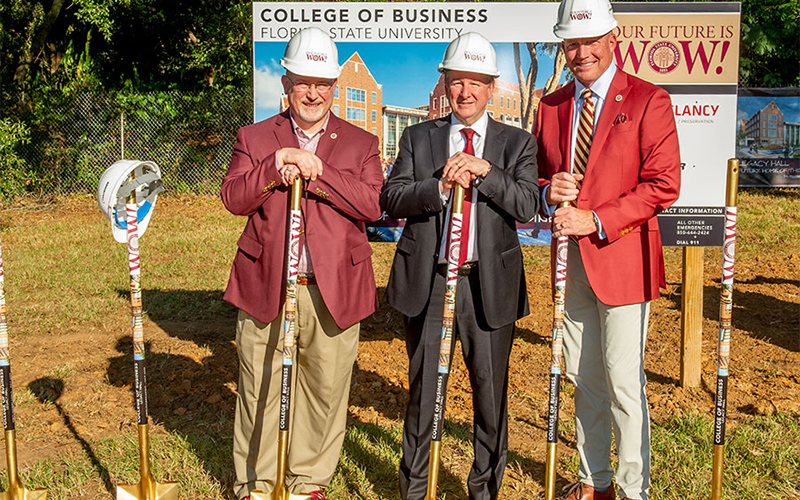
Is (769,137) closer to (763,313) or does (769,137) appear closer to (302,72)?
(763,313)

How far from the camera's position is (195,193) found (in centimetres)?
1627

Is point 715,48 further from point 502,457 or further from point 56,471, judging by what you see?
point 56,471

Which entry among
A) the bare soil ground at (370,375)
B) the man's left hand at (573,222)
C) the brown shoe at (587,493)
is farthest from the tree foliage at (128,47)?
the brown shoe at (587,493)

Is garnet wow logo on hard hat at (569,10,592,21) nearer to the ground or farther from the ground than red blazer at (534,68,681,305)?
farther from the ground

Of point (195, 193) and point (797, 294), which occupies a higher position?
point (195, 193)

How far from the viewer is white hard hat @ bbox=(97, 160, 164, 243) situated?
3.79 metres

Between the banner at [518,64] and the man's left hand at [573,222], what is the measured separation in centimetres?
129

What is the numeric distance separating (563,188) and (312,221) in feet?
3.98

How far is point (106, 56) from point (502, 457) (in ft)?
55.1

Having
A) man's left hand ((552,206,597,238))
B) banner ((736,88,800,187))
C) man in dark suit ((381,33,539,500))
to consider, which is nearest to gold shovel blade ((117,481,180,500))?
man in dark suit ((381,33,539,500))

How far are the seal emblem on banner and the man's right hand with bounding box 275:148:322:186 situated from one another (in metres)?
3.15

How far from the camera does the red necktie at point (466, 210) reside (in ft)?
12.8

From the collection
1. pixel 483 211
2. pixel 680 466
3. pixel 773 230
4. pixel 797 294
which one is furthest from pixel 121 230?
pixel 773 230

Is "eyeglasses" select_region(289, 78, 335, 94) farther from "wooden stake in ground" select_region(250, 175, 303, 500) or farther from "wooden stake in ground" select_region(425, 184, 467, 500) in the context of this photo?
"wooden stake in ground" select_region(425, 184, 467, 500)
